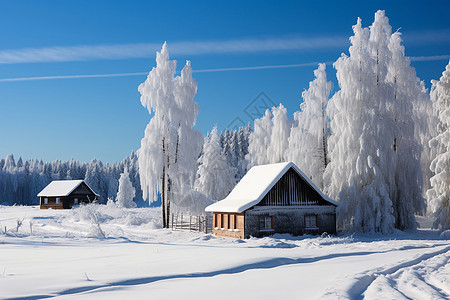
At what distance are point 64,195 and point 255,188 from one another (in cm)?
4739

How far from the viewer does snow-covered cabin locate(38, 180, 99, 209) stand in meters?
71.4

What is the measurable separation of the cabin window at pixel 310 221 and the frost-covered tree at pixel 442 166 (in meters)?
8.00

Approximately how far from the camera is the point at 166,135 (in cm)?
3753

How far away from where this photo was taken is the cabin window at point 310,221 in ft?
106

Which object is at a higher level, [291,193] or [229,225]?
[291,193]

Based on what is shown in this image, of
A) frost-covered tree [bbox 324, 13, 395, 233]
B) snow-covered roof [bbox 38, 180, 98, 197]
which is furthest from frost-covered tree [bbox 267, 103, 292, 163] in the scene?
snow-covered roof [bbox 38, 180, 98, 197]

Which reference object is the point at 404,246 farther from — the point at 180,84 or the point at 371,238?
the point at 180,84

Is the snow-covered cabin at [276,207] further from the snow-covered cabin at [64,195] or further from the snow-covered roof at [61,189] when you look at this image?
the snow-covered cabin at [64,195]

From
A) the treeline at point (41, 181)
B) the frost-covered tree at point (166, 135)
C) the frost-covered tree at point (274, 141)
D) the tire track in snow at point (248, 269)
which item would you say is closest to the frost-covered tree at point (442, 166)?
the tire track in snow at point (248, 269)

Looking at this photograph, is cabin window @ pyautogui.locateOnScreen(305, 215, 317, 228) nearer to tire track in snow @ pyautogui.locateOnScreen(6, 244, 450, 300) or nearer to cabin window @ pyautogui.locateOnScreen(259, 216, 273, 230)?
cabin window @ pyautogui.locateOnScreen(259, 216, 273, 230)

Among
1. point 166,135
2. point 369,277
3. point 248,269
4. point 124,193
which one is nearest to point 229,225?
point 166,135

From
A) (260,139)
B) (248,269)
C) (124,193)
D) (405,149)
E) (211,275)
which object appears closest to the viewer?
(211,275)

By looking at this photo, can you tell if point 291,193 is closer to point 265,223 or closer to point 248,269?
point 265,223

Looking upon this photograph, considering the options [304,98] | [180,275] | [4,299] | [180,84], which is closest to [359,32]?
[304,98]
